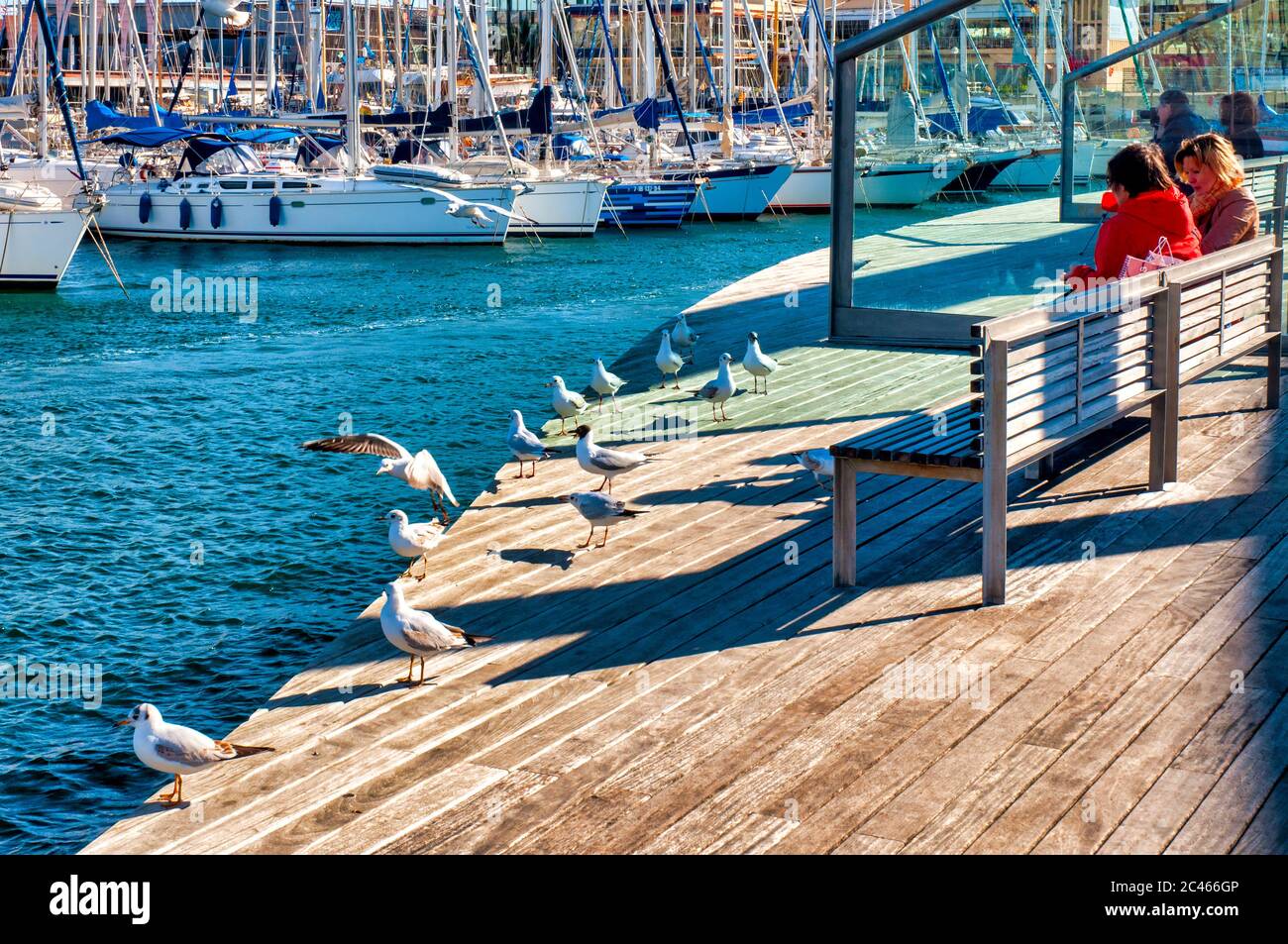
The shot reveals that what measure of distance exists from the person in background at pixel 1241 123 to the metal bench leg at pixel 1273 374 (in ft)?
7.03

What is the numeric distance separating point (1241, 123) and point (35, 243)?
86.1 ft

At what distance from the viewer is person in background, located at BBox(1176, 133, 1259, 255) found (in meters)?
10.2

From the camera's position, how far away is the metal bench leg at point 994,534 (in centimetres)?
640

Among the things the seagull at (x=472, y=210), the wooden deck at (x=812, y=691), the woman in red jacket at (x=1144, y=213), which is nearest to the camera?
the wooden deck at (x=812, y=691)

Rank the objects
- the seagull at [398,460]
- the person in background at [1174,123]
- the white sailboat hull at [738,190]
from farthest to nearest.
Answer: the white sailboat hull at [738,190] < the person in background at [1174,123] < the seagull at [398,460]

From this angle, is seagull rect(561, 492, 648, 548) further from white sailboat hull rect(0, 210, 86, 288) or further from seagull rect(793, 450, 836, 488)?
white sailboat hull rect(0, 210, 86, 288)

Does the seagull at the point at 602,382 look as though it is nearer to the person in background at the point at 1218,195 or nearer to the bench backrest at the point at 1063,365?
the person in background at the point at 1218,195

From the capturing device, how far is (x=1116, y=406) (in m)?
7.59

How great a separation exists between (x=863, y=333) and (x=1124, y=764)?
21.4 ft

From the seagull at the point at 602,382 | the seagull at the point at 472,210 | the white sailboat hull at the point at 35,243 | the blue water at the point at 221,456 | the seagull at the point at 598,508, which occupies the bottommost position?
the blue water at the point at 221,456

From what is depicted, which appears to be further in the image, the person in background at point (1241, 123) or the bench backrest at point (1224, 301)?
the person in background at point (1241, 123)

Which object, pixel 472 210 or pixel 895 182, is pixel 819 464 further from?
pixel 472 210

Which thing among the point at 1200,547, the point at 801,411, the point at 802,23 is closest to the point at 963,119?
the point at 801,411

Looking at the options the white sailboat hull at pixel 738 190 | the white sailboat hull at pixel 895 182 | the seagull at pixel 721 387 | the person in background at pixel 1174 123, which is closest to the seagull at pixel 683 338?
the seagull at pixel 721 387
